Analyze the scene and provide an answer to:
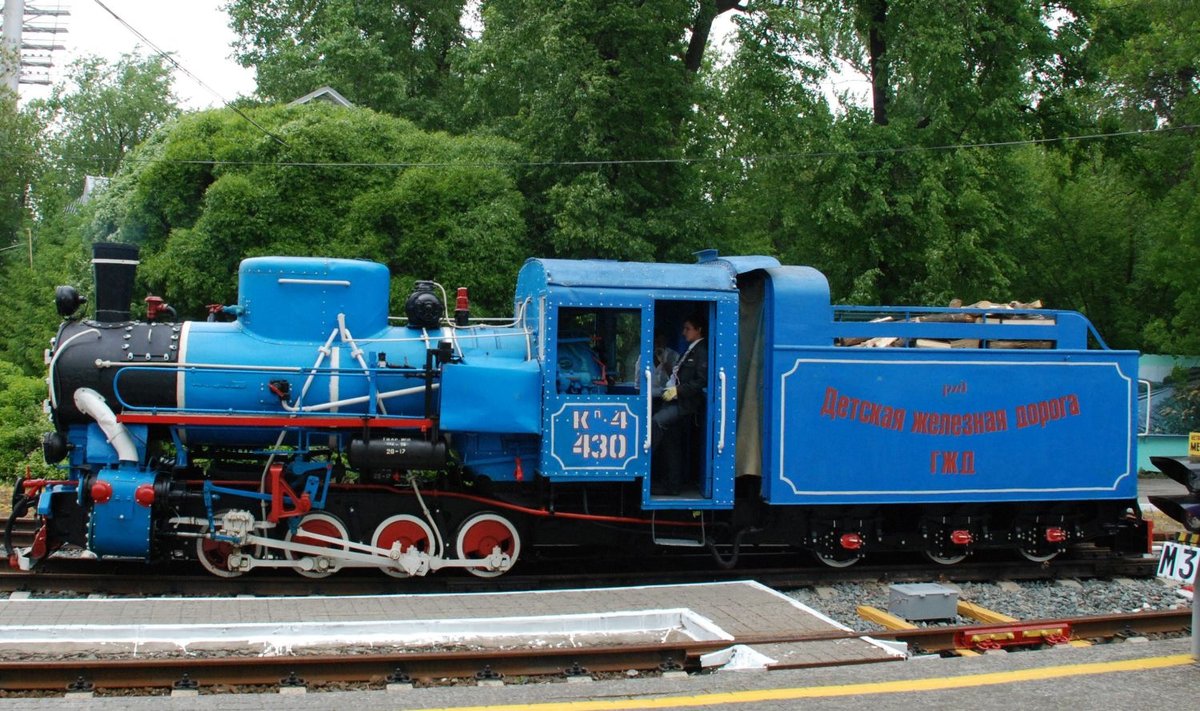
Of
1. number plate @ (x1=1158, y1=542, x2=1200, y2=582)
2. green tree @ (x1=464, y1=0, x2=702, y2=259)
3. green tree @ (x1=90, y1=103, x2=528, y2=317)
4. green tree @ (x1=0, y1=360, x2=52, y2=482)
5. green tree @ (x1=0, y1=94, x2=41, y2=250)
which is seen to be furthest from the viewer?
green tree @ (x1=0, y1=94, x2=41, y2=250)

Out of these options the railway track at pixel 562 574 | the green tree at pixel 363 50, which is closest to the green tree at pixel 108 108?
the green tree at pixel 363 50

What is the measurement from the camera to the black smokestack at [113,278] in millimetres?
8602

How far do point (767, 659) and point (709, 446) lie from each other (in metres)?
2.89

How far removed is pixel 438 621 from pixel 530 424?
84.6 inches

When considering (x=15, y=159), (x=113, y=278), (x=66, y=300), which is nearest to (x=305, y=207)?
(x=113, y=278)

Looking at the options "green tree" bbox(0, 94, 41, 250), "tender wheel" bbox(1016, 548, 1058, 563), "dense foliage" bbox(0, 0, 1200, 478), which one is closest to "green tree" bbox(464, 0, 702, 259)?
"dense foliage" bbox(0, 0, 1200, 478)

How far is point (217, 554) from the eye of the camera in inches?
348

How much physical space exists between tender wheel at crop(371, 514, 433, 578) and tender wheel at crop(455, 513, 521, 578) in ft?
1.00

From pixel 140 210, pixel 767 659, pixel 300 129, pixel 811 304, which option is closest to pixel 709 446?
pixel 811 304

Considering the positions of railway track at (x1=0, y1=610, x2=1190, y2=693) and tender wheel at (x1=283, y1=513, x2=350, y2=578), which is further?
tender wheel at (x1=283, y1=513, x2=350, y2=578)

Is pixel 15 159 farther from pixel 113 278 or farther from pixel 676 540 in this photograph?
pixel 676 540

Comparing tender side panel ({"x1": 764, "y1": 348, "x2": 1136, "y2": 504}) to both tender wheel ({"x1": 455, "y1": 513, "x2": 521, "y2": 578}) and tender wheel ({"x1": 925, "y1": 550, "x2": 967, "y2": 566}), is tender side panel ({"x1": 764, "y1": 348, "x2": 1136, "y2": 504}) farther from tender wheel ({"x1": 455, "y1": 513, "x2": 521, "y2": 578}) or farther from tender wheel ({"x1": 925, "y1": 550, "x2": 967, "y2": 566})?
tender wheel ({"x1": 455, "y1": 513, "x2": 521, "y2": 578})

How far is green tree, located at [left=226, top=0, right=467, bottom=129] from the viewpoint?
2767 cm

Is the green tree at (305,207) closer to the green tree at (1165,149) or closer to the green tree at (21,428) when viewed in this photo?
the green tree at (21,428)
